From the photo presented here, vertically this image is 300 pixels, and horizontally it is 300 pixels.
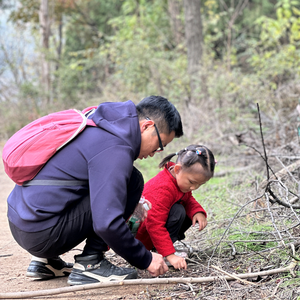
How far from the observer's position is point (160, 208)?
2342 mm

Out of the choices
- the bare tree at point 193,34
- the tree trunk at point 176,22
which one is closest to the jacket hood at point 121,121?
the bare tree at point 193,34

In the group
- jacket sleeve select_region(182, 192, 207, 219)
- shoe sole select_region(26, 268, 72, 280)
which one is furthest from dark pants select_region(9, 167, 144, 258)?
jacket sleeve select_region(182, 192, 207, 219)

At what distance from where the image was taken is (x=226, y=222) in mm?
3055

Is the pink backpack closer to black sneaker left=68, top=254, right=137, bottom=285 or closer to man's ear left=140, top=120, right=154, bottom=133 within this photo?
man's ear left=140, top=120, right=154, bottom=133

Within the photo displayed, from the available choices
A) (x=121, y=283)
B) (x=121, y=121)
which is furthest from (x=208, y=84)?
(x=121, y=283)

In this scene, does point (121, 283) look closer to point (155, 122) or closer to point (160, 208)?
point (160, 208)

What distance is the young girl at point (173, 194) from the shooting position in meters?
2.29

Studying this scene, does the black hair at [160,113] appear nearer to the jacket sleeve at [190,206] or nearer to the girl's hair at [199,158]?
the girl's hair at [199,158]

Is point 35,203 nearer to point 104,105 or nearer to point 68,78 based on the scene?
point 104,105

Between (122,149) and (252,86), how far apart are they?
18.7 feet

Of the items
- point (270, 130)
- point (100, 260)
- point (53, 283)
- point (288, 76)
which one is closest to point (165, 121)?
point (100, 260)

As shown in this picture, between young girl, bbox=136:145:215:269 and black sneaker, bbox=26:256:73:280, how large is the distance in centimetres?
55

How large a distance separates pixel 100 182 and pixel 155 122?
1.66 ft

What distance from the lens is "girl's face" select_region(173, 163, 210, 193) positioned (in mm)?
2340
